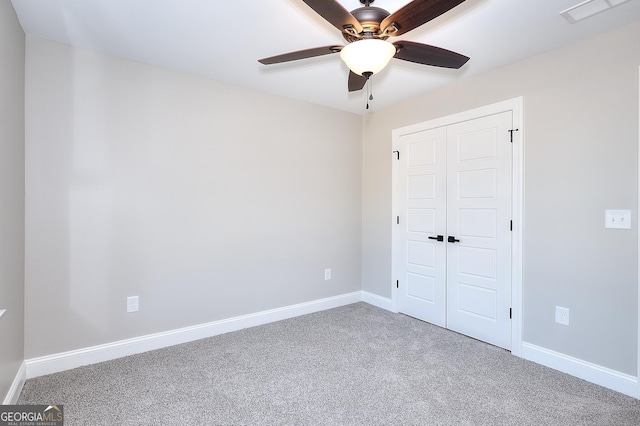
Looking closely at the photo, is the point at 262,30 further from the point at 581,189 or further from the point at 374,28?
the point at 581,189

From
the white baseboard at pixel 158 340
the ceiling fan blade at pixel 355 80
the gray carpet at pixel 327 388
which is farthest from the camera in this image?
the white baseboard at pixel 158 340

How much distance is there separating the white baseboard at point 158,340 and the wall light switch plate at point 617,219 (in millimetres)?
2658

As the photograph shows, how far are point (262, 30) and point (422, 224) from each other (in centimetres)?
237

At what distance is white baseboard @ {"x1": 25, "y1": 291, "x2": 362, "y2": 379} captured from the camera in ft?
7.54

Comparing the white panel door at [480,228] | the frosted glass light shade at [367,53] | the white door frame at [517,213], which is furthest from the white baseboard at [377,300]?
the frosted glass light shade at [367,53]

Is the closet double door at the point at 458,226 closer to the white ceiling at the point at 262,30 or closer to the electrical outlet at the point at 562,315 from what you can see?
the electrical outlet at the point at 562,315

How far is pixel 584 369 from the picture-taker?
7.45 feet

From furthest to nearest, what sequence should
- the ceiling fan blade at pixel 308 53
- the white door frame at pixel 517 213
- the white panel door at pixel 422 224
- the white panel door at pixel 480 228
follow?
the white panel door at pixel 422 224, the white panel door at pixel 480 228, the white door frame at pixel 517 213, the ceiling fan blade at pixel 308 53

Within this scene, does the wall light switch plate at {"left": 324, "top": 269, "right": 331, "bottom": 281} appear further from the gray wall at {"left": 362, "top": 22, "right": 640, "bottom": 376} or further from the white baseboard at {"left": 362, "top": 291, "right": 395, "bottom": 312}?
the gray wall at {"left": 362, "top": 22, "right": 640, "bottom": 376}

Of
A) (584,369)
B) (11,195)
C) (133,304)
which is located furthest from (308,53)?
(584,369)

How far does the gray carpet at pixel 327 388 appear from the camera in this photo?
184cm

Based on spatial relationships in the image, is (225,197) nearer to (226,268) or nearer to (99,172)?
(226,268)

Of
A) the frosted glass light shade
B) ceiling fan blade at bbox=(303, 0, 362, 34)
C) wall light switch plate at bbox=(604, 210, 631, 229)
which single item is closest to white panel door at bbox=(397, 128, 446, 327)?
wall light switch plate at bbox=(604, 210, 631, 229)

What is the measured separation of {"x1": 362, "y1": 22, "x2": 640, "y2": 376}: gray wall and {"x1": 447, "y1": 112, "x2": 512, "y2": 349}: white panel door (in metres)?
0.17
